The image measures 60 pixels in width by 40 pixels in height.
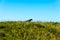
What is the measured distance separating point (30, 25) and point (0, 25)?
9.30ft

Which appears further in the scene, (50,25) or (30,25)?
(50,25)

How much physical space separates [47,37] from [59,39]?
1.11 metres

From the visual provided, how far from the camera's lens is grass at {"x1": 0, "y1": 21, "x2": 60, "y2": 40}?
17.5 meters

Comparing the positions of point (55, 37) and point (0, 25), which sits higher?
point (0, 25)

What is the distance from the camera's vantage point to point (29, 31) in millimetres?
18516

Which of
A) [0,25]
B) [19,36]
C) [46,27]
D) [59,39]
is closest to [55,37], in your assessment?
[59,39]

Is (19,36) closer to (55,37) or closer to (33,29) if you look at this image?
(33,29)

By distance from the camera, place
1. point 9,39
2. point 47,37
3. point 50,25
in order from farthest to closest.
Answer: point 50,25
point 47,37
point 9,39

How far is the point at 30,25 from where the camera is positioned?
19.9 metres

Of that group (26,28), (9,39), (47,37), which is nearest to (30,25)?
(26,28)

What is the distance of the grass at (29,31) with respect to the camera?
17.5 meters

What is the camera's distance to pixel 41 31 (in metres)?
19.1

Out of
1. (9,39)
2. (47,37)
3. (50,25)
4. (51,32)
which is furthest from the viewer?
(50,25)

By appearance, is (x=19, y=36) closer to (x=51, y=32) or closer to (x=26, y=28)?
(x=26, y=28)
